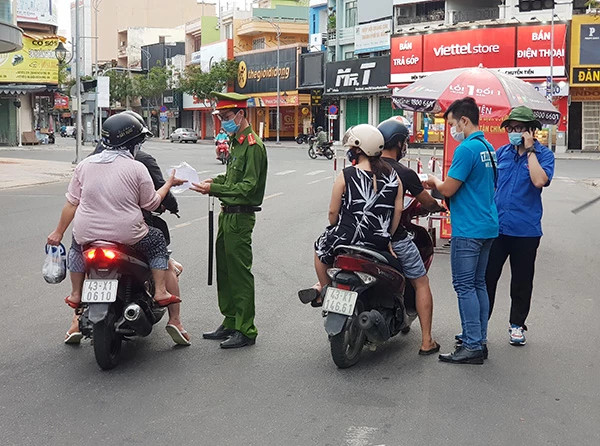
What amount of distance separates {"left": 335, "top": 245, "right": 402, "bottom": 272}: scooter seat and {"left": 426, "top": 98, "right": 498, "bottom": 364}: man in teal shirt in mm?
474

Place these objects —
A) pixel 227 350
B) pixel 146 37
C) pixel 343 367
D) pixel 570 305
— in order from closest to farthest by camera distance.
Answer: pixel 343 367
pixel 227 350
pixel 570 305
pixel 146 37

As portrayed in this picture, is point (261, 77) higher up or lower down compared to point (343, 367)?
higher up

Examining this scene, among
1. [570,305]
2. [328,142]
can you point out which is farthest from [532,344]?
[328,142]

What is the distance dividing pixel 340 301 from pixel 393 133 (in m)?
1.32

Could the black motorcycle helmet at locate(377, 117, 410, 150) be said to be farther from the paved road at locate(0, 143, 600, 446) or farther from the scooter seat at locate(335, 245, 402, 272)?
the paved road at locate(0, 143, 600, 446)

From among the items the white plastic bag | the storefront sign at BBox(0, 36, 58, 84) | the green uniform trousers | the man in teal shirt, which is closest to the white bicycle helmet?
the man in teal shirt

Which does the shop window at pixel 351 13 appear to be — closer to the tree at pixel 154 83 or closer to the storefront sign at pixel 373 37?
the storefront sign at pixel 373 37

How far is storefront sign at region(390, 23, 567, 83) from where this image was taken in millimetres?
43219

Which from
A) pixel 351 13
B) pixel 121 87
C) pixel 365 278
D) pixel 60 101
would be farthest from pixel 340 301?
pixel 121 87

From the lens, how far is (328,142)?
3697 centimetres

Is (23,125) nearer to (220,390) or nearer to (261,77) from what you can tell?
(261,77)

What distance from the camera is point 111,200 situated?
219 inches

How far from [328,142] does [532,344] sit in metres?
30.8

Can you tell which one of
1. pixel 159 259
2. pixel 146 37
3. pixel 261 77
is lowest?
pixel 159 259
